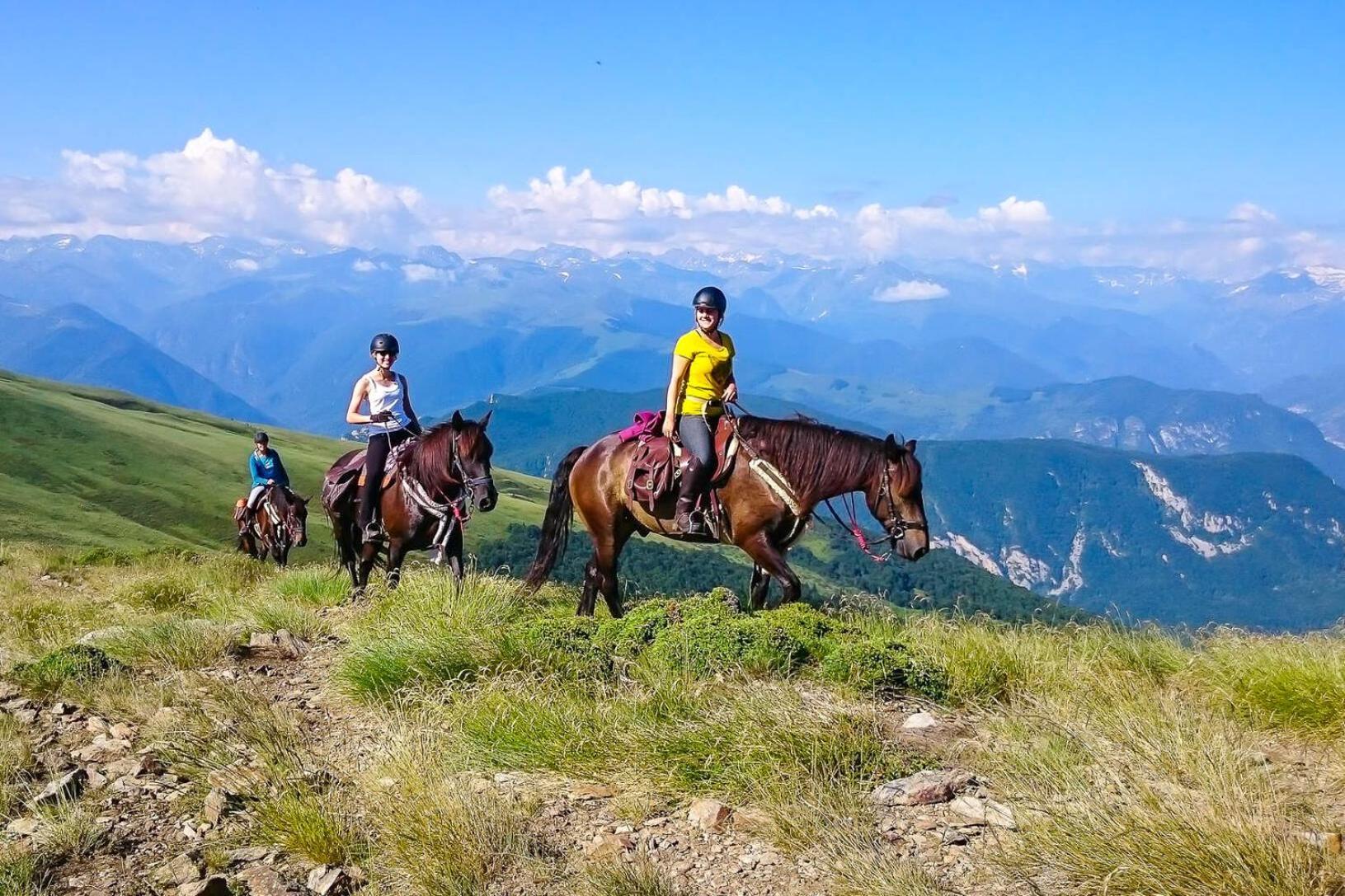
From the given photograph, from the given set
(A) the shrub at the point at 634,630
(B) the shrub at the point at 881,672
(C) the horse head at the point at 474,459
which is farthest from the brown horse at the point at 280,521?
(B) the shrub at the point at 881,672

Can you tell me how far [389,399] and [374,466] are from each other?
106cm

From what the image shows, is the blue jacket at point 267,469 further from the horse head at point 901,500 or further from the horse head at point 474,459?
the horse head at point 901,500

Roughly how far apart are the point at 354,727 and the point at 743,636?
9.93 ft

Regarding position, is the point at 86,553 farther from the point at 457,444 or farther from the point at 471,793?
the point at 471,793

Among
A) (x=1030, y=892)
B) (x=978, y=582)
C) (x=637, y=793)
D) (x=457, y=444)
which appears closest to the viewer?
(x=1030, y=892)

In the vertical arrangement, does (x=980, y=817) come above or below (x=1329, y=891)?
below

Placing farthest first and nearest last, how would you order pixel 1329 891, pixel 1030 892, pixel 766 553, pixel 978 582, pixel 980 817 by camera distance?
pixel 978 582, pixel 766 553, pixel 980 817, pixel 1030 892, pixel 1329 891

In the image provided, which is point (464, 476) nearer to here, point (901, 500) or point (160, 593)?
point (160, 593)

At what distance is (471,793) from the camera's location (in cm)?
473

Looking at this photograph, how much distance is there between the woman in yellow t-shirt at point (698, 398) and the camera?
983 centimetres

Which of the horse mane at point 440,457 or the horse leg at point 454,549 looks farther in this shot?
the horse leg at point 454,549

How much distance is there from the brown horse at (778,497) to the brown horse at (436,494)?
1.61m

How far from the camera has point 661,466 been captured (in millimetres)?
10477

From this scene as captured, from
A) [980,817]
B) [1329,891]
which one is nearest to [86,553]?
[980,817]
